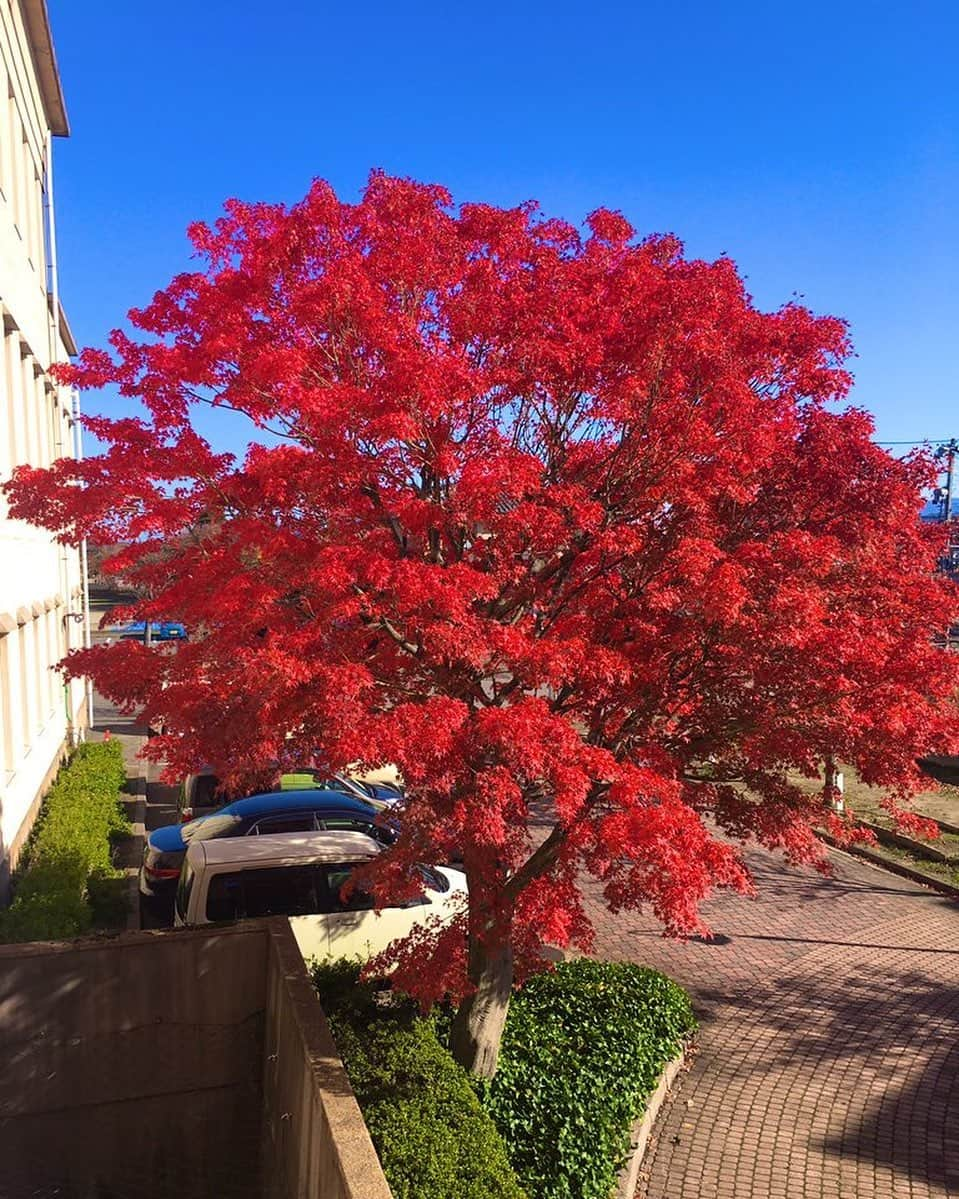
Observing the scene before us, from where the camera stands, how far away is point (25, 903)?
9.48 metres

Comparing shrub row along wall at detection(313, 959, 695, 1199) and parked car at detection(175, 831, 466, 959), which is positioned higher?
parked car at detection(175, 831, 466, 959)

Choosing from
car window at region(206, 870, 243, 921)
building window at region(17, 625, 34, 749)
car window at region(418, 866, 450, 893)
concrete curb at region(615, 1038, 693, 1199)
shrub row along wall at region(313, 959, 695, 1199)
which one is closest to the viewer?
shrub row along wall at region(313, 959, 695, 1199)

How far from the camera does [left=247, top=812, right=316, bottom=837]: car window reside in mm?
12133

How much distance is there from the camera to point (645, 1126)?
8203mm

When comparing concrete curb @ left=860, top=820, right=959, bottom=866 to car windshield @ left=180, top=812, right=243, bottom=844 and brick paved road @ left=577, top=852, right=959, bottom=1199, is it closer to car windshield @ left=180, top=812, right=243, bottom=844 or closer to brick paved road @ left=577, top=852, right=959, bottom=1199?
brick paved road @ left=577, top=852, right=959, bottom=1199

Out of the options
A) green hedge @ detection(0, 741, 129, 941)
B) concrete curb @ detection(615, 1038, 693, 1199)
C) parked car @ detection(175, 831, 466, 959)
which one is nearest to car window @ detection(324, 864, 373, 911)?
parked car @ detection(175, 831, 466, 959)

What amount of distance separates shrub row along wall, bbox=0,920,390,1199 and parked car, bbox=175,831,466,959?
170cm

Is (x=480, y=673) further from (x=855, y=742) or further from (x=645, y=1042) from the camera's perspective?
(x=645, y=1042)

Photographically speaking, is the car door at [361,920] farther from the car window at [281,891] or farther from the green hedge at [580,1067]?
the green hedge at [580,1067]

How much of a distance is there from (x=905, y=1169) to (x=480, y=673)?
18.0 feet

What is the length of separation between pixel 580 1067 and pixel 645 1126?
725mm

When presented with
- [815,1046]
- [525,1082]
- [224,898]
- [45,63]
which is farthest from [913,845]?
[45,63]

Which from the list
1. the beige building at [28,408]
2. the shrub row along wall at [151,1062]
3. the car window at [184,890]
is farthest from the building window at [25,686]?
the shrub row along wall at [151,1062]

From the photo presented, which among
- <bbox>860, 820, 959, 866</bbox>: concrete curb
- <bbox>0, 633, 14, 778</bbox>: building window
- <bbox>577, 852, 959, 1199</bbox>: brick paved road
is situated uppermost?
<bbox>0, 633, 14, 778</bbox>: building window
